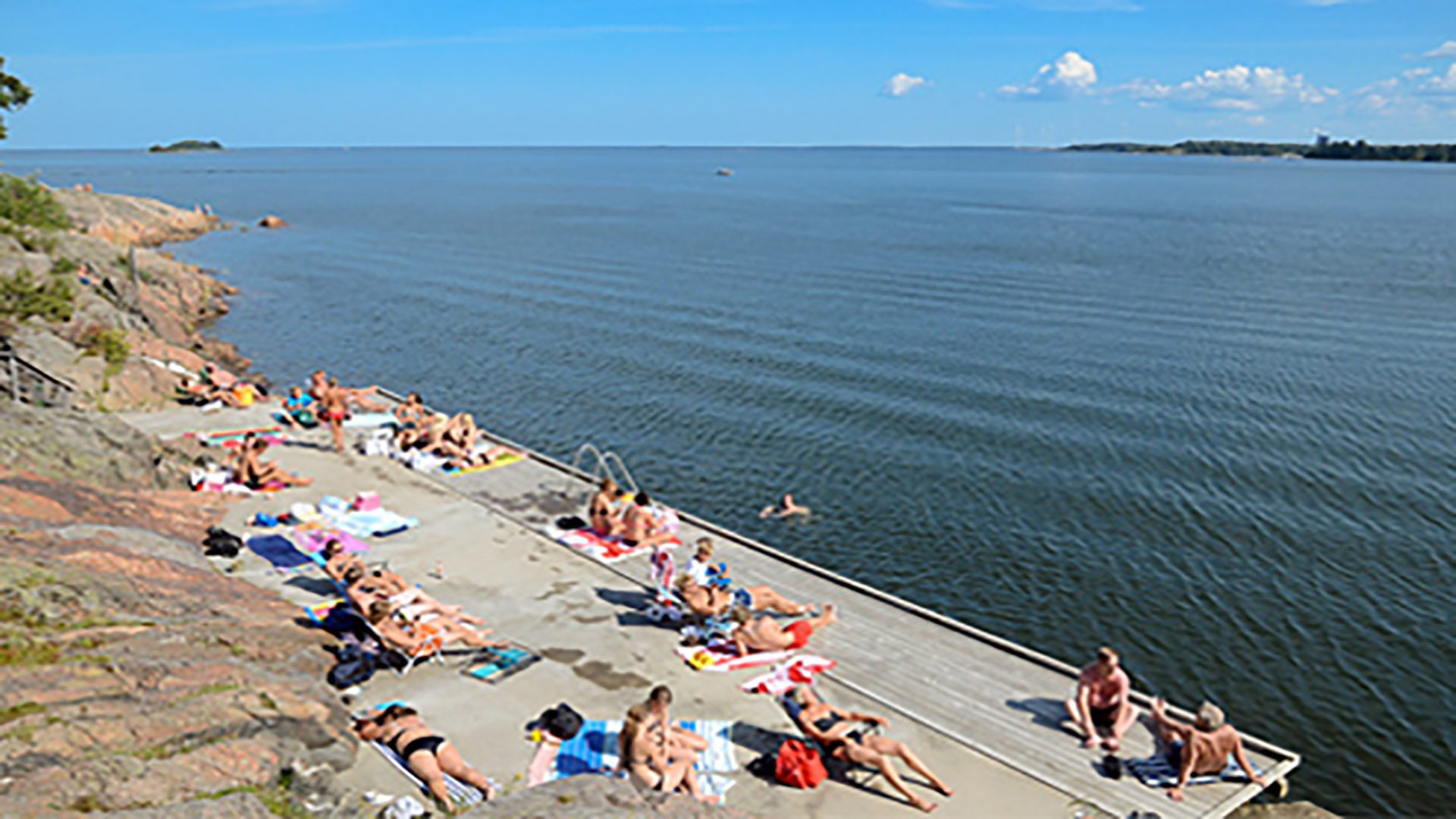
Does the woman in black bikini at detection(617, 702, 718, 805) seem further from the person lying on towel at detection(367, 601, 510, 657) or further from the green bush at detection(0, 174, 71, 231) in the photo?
the green bush at detection(0, 174, 71, 231)

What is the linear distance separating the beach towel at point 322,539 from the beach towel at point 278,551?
0.21 m

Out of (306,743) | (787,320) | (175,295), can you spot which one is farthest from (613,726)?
(175,295)

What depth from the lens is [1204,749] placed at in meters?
11.6

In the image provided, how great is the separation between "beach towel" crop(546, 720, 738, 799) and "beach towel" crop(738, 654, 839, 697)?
982 millimetres

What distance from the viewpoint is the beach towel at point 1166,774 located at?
11.6 meters

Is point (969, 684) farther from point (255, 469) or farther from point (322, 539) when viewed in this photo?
point (255, 469)

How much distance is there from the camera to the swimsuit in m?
14.4

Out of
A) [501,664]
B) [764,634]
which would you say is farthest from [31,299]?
[764,634]

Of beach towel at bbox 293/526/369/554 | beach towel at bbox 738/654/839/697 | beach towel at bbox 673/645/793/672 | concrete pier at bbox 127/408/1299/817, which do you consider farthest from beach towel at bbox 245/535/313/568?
beach towel at bbox 738/654/839/697

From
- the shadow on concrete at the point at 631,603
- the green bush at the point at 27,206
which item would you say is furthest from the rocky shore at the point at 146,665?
the green bush at the point at 27,206

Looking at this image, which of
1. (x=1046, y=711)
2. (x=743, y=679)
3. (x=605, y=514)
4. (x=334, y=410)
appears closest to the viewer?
(x=1046, y=711)

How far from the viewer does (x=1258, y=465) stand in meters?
27.7

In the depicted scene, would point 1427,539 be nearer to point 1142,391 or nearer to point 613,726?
point 1142,391

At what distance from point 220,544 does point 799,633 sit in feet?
33.4
